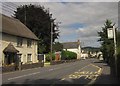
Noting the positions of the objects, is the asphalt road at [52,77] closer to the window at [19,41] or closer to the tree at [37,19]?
the window at [19,41]

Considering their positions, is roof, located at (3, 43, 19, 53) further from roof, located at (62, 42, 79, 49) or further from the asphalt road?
roof, located at (62, 42, 79, 49)

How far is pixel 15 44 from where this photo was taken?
52656 millimetres

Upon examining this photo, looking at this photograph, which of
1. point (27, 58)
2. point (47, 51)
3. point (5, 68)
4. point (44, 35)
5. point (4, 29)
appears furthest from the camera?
point (47, 51)

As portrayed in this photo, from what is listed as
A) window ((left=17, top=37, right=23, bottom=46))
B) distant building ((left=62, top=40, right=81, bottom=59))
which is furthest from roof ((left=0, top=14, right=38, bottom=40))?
distant building ((left=62, top=40, right=81, bottom=59))

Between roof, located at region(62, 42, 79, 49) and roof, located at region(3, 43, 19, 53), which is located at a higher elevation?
roof, located at region(62, 42, 79, 49)

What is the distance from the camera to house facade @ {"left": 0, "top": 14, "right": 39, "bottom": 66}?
48.3 meters

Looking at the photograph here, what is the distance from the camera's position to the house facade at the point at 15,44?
1901 inches

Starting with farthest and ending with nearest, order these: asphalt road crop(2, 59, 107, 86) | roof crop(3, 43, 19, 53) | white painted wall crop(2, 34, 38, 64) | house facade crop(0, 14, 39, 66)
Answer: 1. white painted wall crop(2, 34, 38, 64)
2. house facade crop(0, 14, 39, 66)
3. roof crop(3, 43, 19, 53)
4. asphalt road crop(2, 59, 107, 86)

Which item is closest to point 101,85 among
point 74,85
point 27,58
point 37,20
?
point 74,85

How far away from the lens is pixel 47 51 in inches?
3391

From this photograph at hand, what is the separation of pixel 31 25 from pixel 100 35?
1691 centimetres

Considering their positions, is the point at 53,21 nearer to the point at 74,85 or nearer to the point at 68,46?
the point at 74,85

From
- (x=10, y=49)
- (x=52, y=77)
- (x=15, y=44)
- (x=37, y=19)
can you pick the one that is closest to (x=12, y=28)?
(x=15, y=44)

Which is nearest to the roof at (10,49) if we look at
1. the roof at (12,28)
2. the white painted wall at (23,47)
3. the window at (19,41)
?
the white painted wall at (23,47)
